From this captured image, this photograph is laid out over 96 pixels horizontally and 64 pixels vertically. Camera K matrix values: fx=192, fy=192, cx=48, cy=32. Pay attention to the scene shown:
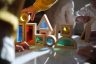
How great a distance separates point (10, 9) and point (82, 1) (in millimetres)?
831

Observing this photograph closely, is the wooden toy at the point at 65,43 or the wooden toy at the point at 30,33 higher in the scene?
the wooden toy at the point at 30,33

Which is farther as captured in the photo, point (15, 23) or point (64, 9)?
point (64, 9)

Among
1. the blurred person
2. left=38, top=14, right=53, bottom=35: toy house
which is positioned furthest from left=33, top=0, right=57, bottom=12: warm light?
the blurred person

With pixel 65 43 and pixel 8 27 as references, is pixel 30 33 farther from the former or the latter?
pixel 8 27

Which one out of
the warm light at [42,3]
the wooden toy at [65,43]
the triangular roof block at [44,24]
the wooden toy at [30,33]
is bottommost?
the wooden toy at [65,43]

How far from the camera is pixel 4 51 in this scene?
11 centimetres

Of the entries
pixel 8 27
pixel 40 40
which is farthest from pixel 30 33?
pixel 8 27

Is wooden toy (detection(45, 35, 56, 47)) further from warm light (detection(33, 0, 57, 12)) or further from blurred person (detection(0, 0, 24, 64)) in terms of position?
blurred person (detection(0, 0, 24, 64))

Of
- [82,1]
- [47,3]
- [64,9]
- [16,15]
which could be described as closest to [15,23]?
[16,15]

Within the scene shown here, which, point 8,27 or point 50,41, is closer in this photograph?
point 8,27

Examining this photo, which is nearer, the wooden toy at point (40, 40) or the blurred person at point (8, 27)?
the blurred person at point (8, 27)

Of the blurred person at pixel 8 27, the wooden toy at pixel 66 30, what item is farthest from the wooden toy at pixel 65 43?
the blurred person at pixel 8 27

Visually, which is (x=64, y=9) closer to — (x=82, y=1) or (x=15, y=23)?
(x=82, y=1)

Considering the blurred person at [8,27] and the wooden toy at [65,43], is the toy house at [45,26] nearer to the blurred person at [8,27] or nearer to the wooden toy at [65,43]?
the wooden toy at [65,43]
